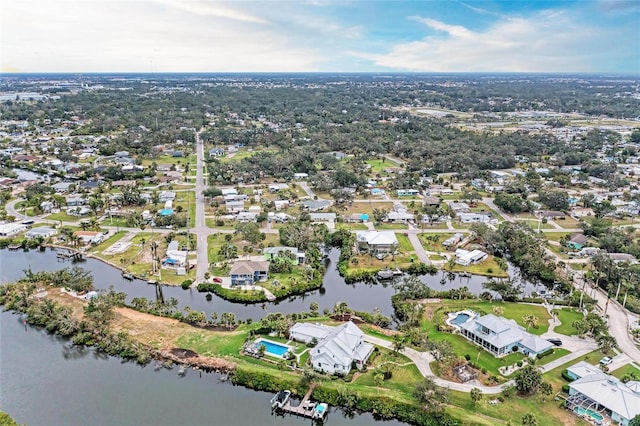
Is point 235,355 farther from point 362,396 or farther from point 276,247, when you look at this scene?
point 276,247

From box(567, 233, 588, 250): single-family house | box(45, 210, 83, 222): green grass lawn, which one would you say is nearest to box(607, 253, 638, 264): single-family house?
box(567, 233, 588, 250): single-family house

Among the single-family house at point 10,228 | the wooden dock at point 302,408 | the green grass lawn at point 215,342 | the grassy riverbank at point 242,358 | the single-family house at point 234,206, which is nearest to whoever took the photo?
the grassy riverbank at point 242,358

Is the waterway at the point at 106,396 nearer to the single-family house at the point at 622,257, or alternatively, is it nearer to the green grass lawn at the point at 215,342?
the green grass lawn at the point at 215,342

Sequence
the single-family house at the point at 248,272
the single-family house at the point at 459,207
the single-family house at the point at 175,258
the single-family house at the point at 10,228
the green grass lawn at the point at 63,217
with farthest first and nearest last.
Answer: the single-family house at the point at 459,207 < the green grass lawn at the point at 63,217 < the single-family house at the point at 10,228 < the single-family house at the point at 175,258 < the single-family house at the point at 248,272

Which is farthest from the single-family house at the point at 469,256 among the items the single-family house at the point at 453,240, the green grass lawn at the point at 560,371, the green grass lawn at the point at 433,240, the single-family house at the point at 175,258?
the single-family house at the point at 175,258

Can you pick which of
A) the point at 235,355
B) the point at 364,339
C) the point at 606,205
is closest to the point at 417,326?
the point at 364,339

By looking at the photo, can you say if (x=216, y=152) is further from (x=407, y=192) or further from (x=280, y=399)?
(x=280, y=399)

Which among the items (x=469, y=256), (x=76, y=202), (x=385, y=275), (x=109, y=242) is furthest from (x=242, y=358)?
(x=76, y=202)

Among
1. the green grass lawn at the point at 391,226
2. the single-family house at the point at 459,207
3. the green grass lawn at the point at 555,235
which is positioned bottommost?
the green grass lawn at the point at 555,235
